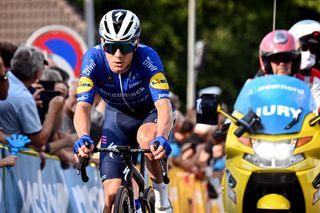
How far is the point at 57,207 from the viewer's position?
508 inches

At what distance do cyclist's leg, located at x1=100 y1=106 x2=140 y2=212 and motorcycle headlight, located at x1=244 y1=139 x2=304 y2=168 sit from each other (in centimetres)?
206

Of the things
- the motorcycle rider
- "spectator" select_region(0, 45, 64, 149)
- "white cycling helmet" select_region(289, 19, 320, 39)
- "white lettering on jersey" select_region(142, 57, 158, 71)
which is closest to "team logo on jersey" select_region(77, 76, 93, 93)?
"white lettering on jersey" select_region(142, 57, 158, 71)

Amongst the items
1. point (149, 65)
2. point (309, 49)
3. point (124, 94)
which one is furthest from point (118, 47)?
point (309, 49)

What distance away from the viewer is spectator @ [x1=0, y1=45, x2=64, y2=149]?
11.9 meters

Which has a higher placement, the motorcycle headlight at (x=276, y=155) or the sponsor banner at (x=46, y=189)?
the motorcycle headlight at (x=276, y=155)

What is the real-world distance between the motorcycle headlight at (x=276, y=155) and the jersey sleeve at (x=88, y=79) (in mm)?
2197

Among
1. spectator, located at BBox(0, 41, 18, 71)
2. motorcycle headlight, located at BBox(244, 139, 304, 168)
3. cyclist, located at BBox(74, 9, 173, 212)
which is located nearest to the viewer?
motorcycle headlight, located at BBox(244, 139, 304, 168)

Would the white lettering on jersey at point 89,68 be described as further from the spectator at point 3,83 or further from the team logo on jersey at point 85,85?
the spectator at point 3,83

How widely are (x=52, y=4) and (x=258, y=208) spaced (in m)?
29.7

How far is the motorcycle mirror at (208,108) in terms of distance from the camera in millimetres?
9258

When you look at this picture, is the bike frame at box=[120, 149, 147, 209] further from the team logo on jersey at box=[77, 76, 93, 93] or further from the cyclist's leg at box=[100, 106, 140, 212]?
the team logo on jersey at box=[77, 76, 93, 93]

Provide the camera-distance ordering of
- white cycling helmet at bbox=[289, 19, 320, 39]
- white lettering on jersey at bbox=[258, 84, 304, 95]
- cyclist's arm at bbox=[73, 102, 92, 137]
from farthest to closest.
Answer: white cycling helmet at bbox=[289, 19, 320, 39] → cyclist's arm at bbox=[73, 102, 92, 137] → white lettering on jersey at bbox=[258, 84, 304, 95]

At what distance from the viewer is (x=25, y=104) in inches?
469

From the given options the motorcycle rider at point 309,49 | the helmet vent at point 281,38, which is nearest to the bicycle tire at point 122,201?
the helmet vent at point 281,38
